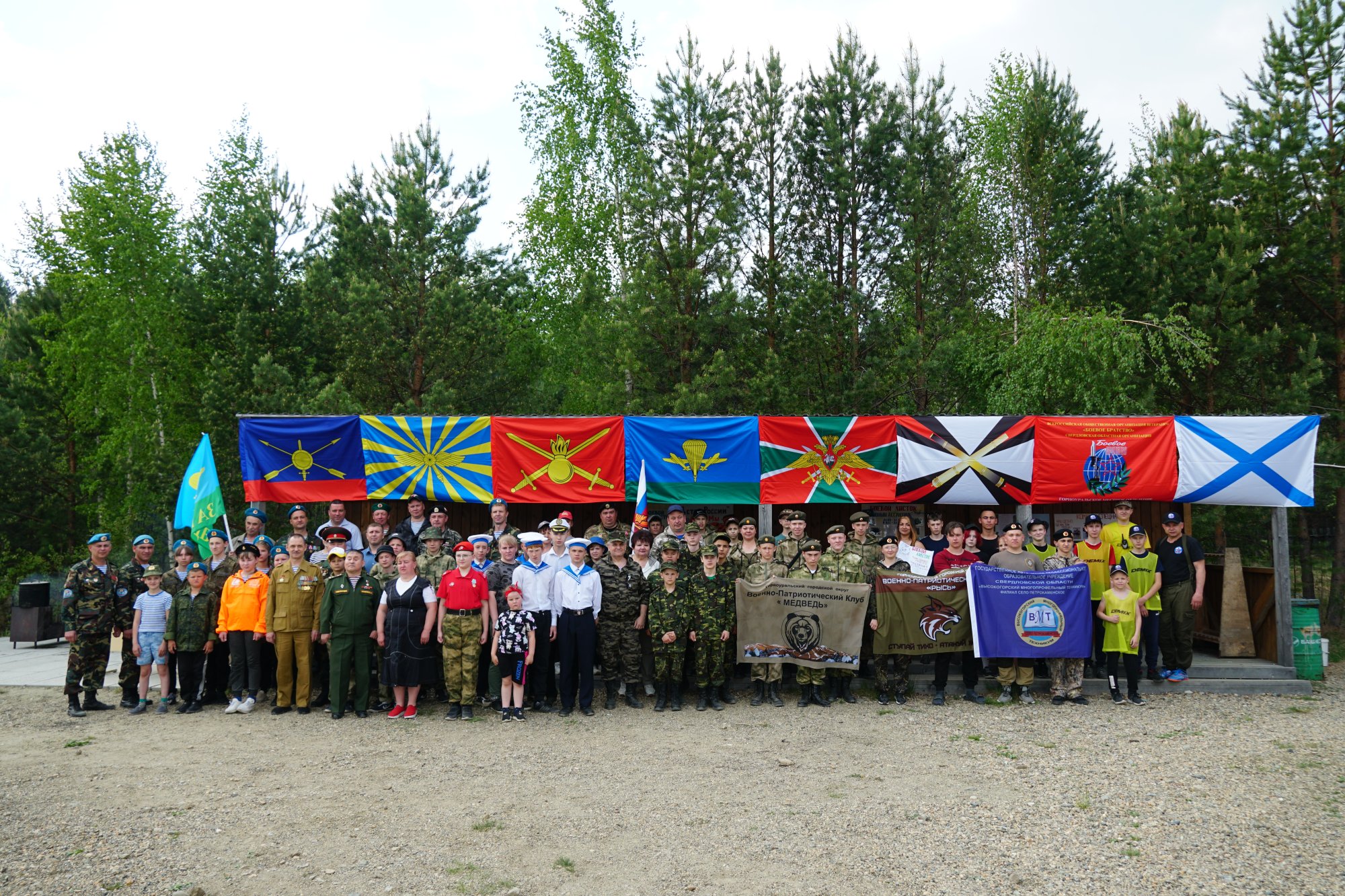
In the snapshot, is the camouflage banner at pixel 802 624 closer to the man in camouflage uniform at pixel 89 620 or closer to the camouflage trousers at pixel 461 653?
the camouflage trousers at pixel 461 653

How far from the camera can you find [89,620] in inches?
337

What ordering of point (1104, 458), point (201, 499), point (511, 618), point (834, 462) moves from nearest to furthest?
point (511, 618)
point (201, 499)
point (1104, 458)
point (834, 462)

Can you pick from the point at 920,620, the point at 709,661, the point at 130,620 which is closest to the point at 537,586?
the point at 709,661

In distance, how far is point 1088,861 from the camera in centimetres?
477

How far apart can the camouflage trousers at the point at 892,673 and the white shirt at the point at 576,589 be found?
303 centimetres

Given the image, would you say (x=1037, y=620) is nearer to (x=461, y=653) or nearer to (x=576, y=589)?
(x=576, y=589)

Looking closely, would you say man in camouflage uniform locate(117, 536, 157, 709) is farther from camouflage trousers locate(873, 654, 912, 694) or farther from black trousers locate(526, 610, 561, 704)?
camouflage trousers locate(873, 654, 912, 694)

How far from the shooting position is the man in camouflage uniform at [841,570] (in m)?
8.68

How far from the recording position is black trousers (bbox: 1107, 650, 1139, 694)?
8.60m

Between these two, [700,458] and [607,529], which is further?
[700,458]

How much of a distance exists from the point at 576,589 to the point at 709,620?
4.48ft

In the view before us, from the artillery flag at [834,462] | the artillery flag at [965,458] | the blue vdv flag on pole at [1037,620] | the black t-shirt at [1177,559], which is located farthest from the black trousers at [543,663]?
the black t-shirt at [1177,559]

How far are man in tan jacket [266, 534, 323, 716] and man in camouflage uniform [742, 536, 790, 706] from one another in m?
4.40

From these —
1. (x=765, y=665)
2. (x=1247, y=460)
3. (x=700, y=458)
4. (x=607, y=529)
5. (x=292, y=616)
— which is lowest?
(x=765, y=665)
